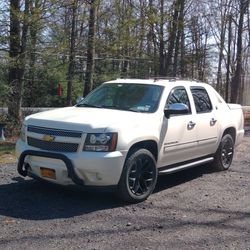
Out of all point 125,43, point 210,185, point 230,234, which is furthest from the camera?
point 125,43

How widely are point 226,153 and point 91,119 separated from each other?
372 cm

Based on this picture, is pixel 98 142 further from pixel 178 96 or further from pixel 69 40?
pixel 69 40

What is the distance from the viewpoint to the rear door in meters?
7.94

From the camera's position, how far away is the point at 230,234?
530 centimetres

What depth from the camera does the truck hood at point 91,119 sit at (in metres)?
6.09

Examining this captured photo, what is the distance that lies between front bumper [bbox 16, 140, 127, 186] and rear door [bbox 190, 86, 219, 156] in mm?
2199

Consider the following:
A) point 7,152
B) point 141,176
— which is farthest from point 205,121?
point 7,152

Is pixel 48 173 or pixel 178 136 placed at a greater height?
pixel 178 136

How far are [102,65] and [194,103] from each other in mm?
10567

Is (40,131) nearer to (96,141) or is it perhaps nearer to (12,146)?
(96,141)

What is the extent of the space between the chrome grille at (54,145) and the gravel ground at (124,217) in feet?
2.37

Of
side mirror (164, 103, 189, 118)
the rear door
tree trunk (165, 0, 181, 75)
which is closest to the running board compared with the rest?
the rear door

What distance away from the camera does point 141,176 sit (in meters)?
6.63

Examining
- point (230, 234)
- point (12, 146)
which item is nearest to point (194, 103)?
point (230, 234)
